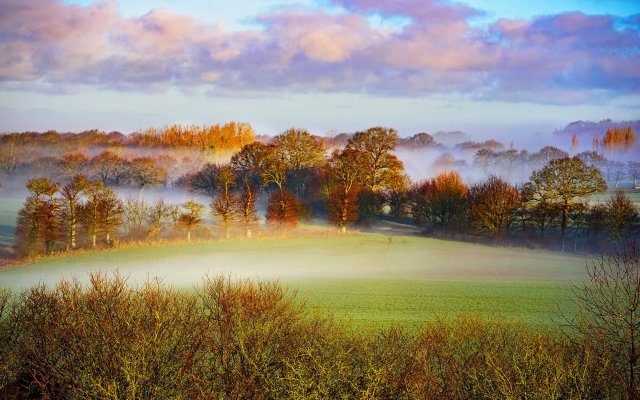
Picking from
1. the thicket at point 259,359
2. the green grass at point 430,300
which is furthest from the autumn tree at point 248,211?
the thicket at point 259,359

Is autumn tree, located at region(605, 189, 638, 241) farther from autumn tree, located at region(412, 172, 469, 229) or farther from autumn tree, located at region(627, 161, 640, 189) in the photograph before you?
autumn tree, located at region(627, 161, 640, 189)

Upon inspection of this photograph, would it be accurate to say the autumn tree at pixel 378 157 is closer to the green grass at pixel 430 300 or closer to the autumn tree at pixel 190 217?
the autumn tree at pixel 190 217

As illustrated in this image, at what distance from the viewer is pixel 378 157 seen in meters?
101

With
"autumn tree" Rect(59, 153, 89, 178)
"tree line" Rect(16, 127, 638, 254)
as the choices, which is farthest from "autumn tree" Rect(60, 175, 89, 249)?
"autumn tree" Rect(59, 153, 89, 178)

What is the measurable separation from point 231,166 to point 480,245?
47.7 metres

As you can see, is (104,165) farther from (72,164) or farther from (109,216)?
(109,216)

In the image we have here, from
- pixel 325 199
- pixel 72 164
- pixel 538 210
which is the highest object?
pixel 72 164

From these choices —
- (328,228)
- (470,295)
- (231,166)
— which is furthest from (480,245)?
(231,166)

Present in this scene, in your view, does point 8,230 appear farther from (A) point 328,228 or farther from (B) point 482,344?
(B) point 482,344

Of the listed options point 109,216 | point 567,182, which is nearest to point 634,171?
Answer: point 567,182

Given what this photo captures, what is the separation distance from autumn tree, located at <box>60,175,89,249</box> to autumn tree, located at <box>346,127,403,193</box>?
43006 mm

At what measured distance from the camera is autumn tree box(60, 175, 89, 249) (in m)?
75.8

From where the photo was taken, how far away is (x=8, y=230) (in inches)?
3344

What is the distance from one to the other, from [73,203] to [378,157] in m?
48.2
